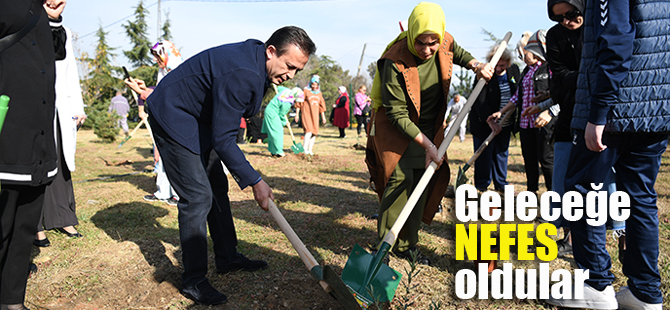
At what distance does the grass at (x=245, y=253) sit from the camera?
2.48m

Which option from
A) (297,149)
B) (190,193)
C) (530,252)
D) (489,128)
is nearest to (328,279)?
(190,193)

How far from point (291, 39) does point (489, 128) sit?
3.59 metres

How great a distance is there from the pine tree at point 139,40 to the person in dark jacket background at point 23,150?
943 inches

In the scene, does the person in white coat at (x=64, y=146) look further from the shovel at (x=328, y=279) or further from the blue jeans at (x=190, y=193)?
the shovel at (x=328, y=279)

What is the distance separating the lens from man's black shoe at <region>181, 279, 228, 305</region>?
2.39 meters

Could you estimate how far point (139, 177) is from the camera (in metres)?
6.54

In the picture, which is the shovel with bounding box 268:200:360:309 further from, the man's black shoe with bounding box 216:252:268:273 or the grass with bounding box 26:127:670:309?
the man's black shoe with bounding box 216:252:268:273

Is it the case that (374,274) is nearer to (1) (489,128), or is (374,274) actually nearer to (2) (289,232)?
(2) (289,232)

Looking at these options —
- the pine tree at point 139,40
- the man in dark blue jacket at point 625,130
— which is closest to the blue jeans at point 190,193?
the man in dark blue jacket at point 625,130

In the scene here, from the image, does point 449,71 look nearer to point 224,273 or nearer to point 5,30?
point 224,273

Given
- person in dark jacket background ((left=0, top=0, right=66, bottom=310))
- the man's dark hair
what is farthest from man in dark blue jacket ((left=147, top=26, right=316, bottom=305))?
person in dark jacket background ((left=0, top=0, right=66, bottom=310))

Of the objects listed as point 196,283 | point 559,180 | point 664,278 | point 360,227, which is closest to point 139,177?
point 360,227

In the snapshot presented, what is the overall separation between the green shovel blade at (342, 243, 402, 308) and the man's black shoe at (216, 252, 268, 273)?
80 centimetres

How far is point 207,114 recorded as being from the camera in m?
2.34
